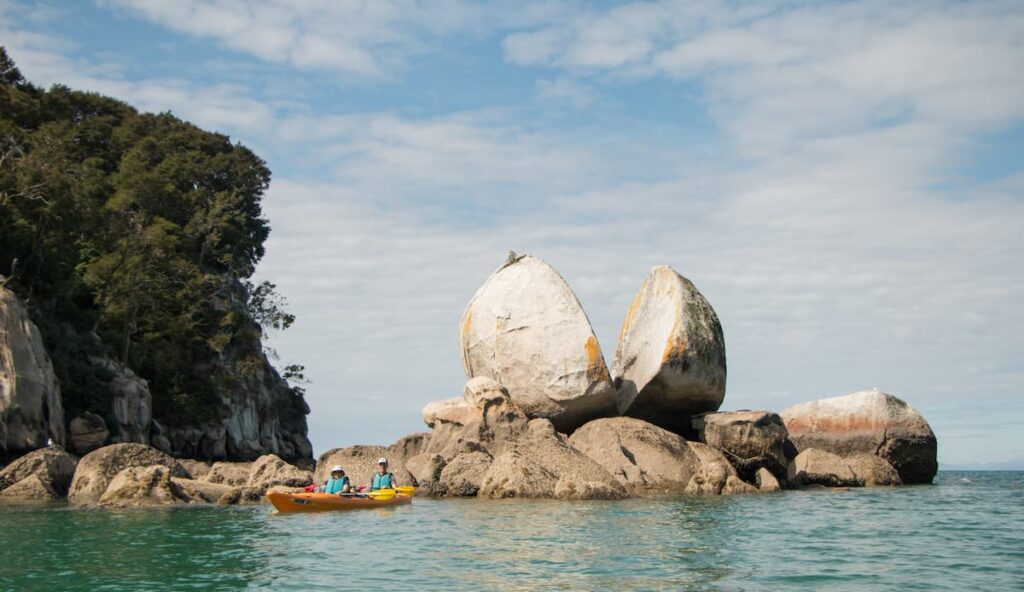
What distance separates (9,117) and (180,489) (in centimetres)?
2629

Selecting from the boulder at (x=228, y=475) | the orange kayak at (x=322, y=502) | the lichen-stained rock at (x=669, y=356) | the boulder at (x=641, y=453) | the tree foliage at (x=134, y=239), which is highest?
the tree foliage at (x=134, y=239)

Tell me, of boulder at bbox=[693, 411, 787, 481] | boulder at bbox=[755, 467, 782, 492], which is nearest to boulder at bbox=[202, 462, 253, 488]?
boulder at bbox=[693, 411, 787, 481]

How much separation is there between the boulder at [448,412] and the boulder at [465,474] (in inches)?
89.8

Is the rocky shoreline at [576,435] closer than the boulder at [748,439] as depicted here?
Yes

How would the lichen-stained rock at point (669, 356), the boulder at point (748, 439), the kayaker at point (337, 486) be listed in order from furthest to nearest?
the lichen-stained rock at point (669, 356), the boulder at point (748, 439), the kayaker at point (337, 486)

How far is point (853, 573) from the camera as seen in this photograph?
13.6m

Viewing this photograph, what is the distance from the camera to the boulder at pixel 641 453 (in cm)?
2525

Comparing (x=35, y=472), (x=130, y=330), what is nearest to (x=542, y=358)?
(x=35, y=472)

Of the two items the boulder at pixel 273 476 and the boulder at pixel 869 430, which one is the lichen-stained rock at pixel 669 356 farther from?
the boulder at pixel 273 476

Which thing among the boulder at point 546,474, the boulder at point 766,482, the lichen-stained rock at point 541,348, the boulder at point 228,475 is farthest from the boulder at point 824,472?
the boulder at point 228,475

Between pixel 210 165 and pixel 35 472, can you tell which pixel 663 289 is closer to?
pixel 35 472

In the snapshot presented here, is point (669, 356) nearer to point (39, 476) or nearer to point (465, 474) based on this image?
point (465, 474)

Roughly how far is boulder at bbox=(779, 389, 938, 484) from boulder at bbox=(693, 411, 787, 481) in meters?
3.45

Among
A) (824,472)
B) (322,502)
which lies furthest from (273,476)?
(824,472)
